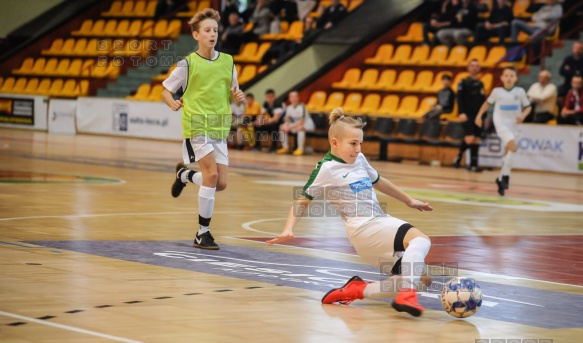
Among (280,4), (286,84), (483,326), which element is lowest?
(483,326)

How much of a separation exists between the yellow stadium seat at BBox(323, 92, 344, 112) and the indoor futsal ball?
877 inches

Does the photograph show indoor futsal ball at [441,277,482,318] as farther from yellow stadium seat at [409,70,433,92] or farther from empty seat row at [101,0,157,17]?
empty seat row at [101,0,157,17]

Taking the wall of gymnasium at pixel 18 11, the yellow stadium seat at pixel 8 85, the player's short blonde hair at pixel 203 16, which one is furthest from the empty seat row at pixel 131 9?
the player's short blonde hair at pixel 203 16

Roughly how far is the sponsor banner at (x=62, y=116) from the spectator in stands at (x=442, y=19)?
11828mm

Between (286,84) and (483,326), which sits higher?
(286,84)

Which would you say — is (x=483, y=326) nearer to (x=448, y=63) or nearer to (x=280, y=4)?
(x=448, y=63)

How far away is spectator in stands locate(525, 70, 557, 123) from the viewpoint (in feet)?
80.3

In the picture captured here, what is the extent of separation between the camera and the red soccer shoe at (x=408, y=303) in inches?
280

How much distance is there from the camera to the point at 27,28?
43.2 meters

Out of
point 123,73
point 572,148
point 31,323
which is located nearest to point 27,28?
point 123,73

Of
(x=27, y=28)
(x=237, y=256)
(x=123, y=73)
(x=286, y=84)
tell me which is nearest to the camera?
(x=237, y=256)

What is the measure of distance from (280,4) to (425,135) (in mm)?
9742

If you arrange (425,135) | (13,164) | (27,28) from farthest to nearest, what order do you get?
(27,28) < (425,135) < (13,164)

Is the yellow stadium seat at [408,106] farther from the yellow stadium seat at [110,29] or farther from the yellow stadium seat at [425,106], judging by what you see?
the yellow stadium seat at [110,29]
